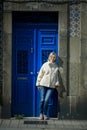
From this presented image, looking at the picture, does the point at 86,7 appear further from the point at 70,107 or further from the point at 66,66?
the point at 70,107

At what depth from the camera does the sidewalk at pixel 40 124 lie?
11078 mm

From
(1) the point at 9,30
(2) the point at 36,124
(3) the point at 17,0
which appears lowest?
(2) the point at 36,124

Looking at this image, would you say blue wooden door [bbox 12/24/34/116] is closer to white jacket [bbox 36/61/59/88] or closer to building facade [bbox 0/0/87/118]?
building facade [bbox 0/0/87/118]

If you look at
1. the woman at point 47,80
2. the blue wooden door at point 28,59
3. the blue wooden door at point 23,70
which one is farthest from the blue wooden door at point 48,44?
the woman at point 47,80

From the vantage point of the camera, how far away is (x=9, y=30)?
12.0 meters

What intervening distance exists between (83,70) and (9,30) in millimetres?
2092

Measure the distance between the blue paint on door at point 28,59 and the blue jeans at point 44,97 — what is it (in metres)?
0.37

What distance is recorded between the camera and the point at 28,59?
1227 cm

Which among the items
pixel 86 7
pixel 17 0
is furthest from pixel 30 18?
pixel 86 7

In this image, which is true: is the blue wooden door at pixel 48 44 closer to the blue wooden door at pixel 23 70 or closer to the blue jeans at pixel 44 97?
A: the blue wooden door at pixel 23 70

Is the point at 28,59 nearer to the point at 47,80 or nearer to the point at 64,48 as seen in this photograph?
the point at 47,80

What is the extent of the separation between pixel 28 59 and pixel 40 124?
175 centimetres

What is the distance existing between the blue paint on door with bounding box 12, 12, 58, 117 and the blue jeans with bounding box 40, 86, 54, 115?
371 millimetres

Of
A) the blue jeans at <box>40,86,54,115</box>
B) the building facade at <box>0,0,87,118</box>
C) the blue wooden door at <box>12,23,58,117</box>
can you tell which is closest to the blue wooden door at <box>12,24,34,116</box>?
the blue wooden door at <box>12,23,58,117</box>
